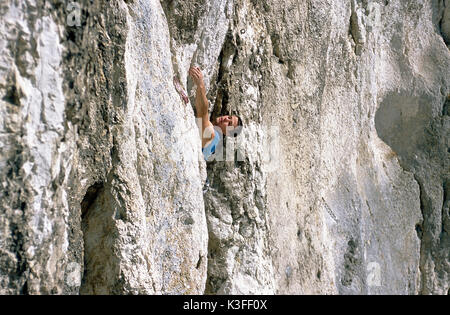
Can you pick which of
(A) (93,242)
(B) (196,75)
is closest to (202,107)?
(B) (196,75)

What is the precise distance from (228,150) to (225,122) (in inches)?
5.5

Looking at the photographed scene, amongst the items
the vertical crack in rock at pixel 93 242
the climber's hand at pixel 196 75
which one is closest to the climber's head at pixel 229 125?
the climber's hand at pixel 196 75

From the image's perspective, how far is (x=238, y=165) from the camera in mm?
3305

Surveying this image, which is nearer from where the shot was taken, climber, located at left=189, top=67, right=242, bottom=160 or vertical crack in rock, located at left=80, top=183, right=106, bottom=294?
vertical crack in rock, located at left=80, top=183, right=106, bottom=294

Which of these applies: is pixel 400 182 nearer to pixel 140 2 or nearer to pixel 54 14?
pixel 140 2

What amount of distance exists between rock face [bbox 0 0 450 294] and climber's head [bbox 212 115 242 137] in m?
0.05

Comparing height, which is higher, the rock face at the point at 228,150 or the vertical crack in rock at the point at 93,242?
the rock face at the point at 228,150

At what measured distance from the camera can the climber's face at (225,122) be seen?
3252 mm

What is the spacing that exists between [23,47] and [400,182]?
13.1 feet

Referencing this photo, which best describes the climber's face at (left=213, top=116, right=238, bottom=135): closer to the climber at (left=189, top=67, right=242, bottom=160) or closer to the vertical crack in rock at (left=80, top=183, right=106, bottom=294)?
the climber at (left=189, top=67, right=242, bottom=160)

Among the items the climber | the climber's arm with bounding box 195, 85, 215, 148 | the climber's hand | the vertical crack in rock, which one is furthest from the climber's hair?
the vertical crack in rock

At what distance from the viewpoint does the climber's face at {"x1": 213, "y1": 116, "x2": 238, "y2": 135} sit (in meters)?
3.25

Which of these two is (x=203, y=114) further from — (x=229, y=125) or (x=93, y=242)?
(x=93, y=242)

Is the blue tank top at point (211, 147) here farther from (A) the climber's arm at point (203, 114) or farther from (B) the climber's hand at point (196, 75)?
(B) the climber's hand at point (196, 75)
